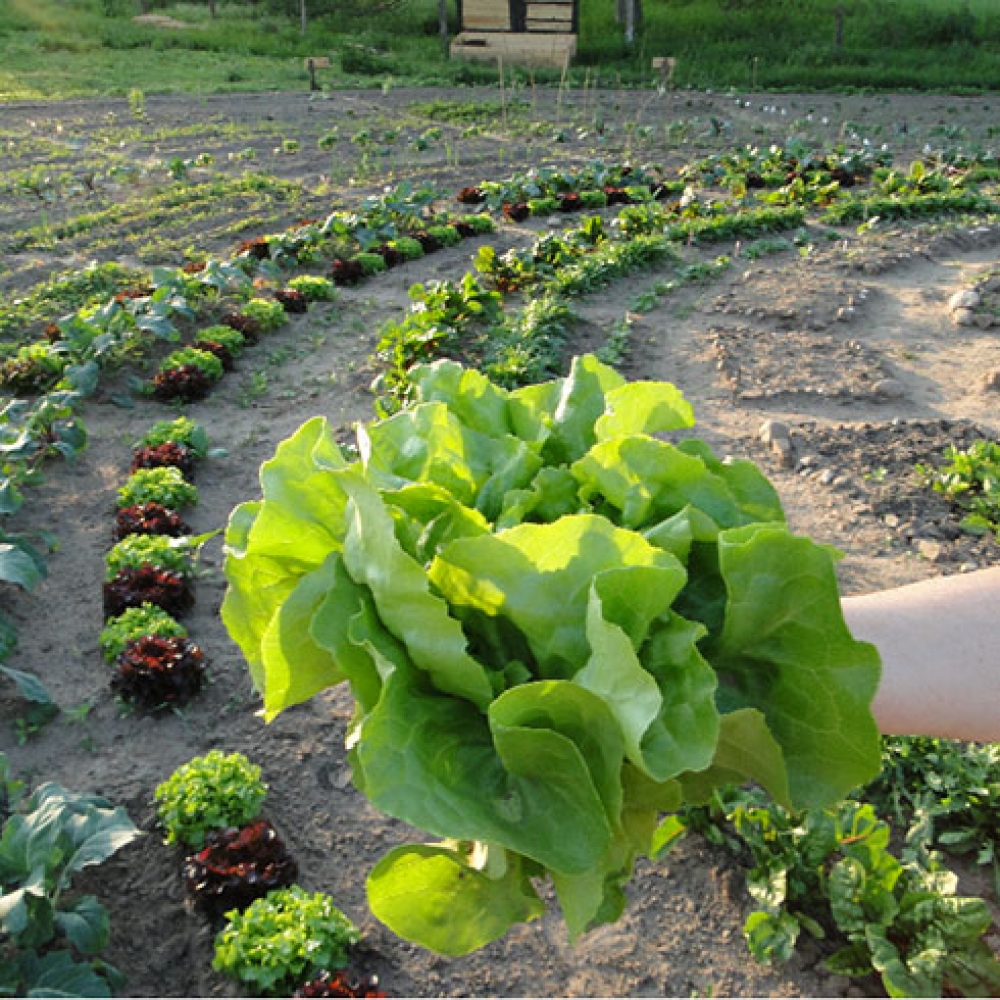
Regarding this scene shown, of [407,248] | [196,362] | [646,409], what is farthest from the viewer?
[407,248]

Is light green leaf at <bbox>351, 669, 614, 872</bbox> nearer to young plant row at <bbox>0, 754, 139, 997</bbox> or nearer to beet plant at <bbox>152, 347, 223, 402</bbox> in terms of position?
young plant row at <bbox>0, 754, 139, 997</bbox>

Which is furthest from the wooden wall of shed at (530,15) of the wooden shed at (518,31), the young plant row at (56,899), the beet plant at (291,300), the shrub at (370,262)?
the young plant row at (56,899)

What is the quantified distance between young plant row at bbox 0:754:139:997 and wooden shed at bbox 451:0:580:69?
2706 cm

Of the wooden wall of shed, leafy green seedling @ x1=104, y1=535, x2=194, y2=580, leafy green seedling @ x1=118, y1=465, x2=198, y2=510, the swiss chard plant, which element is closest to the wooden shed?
the wooden wall of shed

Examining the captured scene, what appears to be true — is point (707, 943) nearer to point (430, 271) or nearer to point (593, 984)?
point (593, 984)

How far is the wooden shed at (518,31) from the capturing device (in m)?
27.0

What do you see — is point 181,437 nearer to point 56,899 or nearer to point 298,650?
point 56,899

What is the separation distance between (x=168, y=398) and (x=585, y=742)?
630cm

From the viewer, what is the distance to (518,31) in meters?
28.2

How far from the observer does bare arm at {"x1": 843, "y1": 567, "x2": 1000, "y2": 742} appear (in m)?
2.19

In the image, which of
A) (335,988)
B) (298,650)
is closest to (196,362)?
(335,988)

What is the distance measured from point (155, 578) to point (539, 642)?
143 inches

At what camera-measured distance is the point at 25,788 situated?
3.83 meters

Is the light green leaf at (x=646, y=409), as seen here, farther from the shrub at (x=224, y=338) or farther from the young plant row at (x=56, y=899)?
the shrub at (x=224, y=338)
